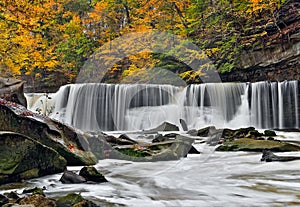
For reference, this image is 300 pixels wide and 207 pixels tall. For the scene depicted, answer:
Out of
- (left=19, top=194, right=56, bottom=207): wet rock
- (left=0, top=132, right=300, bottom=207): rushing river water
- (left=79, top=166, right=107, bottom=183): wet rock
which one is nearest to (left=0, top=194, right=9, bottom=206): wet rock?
(left=19, top=194, right=56, bottom=207): wet rock

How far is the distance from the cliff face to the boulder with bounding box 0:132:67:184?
1347 centimetres

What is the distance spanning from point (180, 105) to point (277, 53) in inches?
225

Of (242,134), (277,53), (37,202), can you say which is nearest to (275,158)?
(242,134)

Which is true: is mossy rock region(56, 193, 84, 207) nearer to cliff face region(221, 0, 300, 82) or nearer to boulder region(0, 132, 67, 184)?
boulder region(0, 132, 67, 184)

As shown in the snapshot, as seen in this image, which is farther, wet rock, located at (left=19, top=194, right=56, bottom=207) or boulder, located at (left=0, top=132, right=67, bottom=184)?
boulder, located at (left=0, top=132, right=67, bottom=184)

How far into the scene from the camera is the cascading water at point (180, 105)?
13617mm

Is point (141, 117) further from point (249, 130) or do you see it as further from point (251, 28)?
point (251, 28)

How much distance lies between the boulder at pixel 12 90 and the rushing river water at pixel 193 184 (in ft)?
17.9

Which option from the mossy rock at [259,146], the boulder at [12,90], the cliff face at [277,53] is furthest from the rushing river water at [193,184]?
the cliff face at [277,53]

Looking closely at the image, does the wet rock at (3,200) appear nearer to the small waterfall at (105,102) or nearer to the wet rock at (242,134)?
the wet rock at (242,134)

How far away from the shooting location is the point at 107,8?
22250 mm

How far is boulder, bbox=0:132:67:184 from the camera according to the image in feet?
13.8

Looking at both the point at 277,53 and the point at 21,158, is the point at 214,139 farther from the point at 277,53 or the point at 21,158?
the point at 277,53

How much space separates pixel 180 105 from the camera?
50.2 ft
